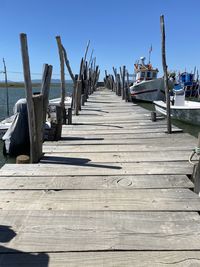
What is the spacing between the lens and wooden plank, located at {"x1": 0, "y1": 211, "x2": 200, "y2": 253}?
2740 millimetres

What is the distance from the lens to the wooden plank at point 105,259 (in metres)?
2.51

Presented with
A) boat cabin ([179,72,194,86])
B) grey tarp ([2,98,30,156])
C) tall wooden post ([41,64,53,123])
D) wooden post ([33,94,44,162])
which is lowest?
grey tarp ([2,98,30,156])

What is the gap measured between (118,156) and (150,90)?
2503 cm

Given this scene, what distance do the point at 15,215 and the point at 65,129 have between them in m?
5.94

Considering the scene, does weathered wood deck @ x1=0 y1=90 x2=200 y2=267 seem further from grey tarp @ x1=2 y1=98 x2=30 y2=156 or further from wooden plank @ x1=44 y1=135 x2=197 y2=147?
grey tarp @ x1=2 y1=98 x2=30 y2=156

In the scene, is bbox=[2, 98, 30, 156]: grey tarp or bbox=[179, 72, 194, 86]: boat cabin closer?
bbox=[2, 98, 30, 156]: grey tarp

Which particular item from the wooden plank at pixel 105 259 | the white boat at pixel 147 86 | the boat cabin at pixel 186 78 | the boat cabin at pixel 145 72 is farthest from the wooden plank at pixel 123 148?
the boat cabin at pixel 186 78

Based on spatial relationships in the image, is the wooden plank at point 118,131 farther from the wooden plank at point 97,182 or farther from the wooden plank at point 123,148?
the wooden plank at point 97,182

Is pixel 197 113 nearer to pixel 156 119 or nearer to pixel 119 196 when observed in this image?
pixel 156 119

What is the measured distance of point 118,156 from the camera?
5.90 meters

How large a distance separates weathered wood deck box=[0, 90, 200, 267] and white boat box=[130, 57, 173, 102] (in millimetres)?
24284

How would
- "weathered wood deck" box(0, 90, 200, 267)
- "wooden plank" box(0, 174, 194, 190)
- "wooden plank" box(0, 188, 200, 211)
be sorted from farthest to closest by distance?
"wooden plank" box(0, 174, 194, 190) < "wooden plank" box(0, 188, 200, 211) < "weathered wood deck" box(0, 90, 200, 267)

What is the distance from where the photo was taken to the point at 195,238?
9.36 ft

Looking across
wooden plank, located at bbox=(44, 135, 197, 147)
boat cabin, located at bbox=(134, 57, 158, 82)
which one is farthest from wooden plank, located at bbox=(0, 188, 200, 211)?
boat cabin, located at bbox=(134, 57, 158, 82)
